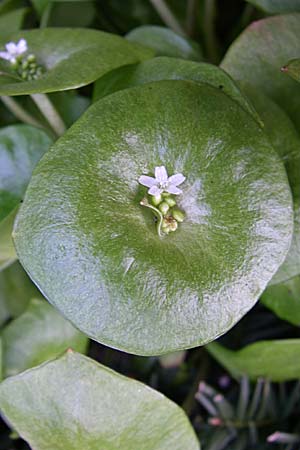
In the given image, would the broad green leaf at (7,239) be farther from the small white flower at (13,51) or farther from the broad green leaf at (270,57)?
the broad green leaf at (270,57)

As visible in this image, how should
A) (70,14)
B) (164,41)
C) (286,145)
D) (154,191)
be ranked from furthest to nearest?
(70,14), (164,41), (286,145), (154,191)

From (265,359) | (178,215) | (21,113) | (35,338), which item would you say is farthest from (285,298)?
(21,113)

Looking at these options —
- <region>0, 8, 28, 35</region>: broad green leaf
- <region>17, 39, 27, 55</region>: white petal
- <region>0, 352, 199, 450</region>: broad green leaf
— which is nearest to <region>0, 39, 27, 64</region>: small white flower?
<region>17, 39, 27, 55</region>: white petal

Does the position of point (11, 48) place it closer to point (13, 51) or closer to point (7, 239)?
point (13, 51)

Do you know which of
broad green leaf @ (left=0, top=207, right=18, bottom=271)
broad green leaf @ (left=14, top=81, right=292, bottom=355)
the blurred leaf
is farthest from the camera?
the blurred leaf

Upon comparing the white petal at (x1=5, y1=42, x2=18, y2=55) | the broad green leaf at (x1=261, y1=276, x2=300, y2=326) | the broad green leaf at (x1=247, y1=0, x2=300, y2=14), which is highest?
the broad green leaf at (x1=247, y1=0, x2=300, y2=14)

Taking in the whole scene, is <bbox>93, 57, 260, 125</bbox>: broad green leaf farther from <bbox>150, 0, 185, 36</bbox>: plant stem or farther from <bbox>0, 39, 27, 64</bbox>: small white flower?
<bbox>150, 0, 185, 36</bbox>: plant stem
